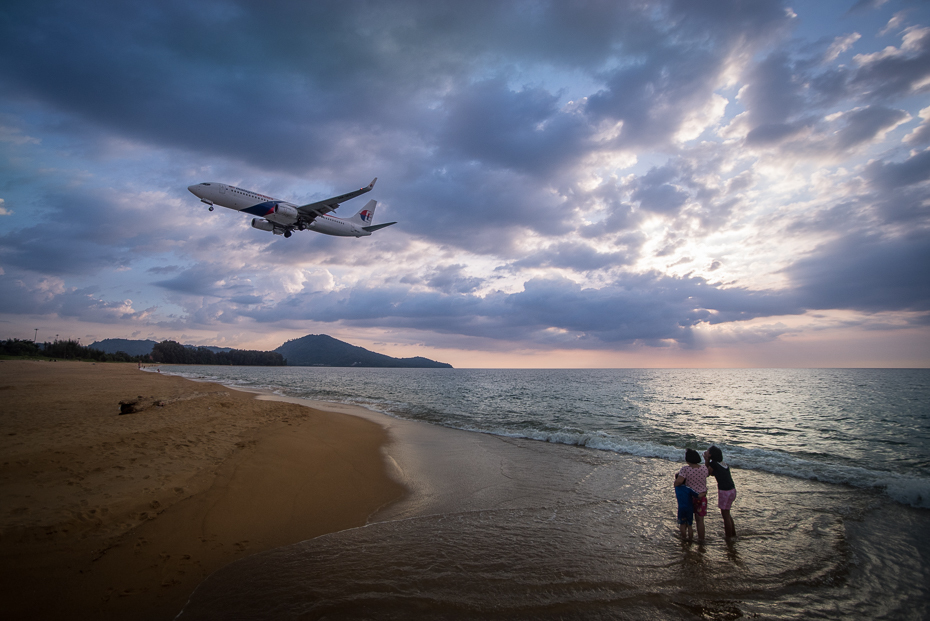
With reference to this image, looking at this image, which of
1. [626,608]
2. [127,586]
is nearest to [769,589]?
[626,608]

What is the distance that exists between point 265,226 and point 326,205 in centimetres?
559

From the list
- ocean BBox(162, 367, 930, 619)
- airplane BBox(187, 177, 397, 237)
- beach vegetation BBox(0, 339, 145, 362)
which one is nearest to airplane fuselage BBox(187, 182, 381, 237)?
airplane BBox(187, 177, 397, 237)

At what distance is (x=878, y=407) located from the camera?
31.7 meters

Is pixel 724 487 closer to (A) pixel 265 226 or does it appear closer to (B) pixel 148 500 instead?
(B) pixel 148 500

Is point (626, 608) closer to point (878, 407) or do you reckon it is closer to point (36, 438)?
point (36, 438)

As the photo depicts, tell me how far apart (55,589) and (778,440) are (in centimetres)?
2530

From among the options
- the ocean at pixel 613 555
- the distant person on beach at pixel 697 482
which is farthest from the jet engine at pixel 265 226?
the distant person on beach at pixel 697 482

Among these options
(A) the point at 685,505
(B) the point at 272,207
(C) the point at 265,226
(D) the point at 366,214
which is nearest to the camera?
(A) the point at 685,505

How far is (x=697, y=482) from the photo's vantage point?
7125 millimetres

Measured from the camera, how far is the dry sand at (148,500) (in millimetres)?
4875

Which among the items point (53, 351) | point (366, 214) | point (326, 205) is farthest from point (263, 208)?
point (53, 351)

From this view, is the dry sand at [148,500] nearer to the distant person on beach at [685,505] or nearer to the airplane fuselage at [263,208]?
the distant person on beach at [685,505]

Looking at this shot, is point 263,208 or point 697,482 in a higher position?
point 263,208

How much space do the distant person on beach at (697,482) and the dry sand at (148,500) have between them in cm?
684
